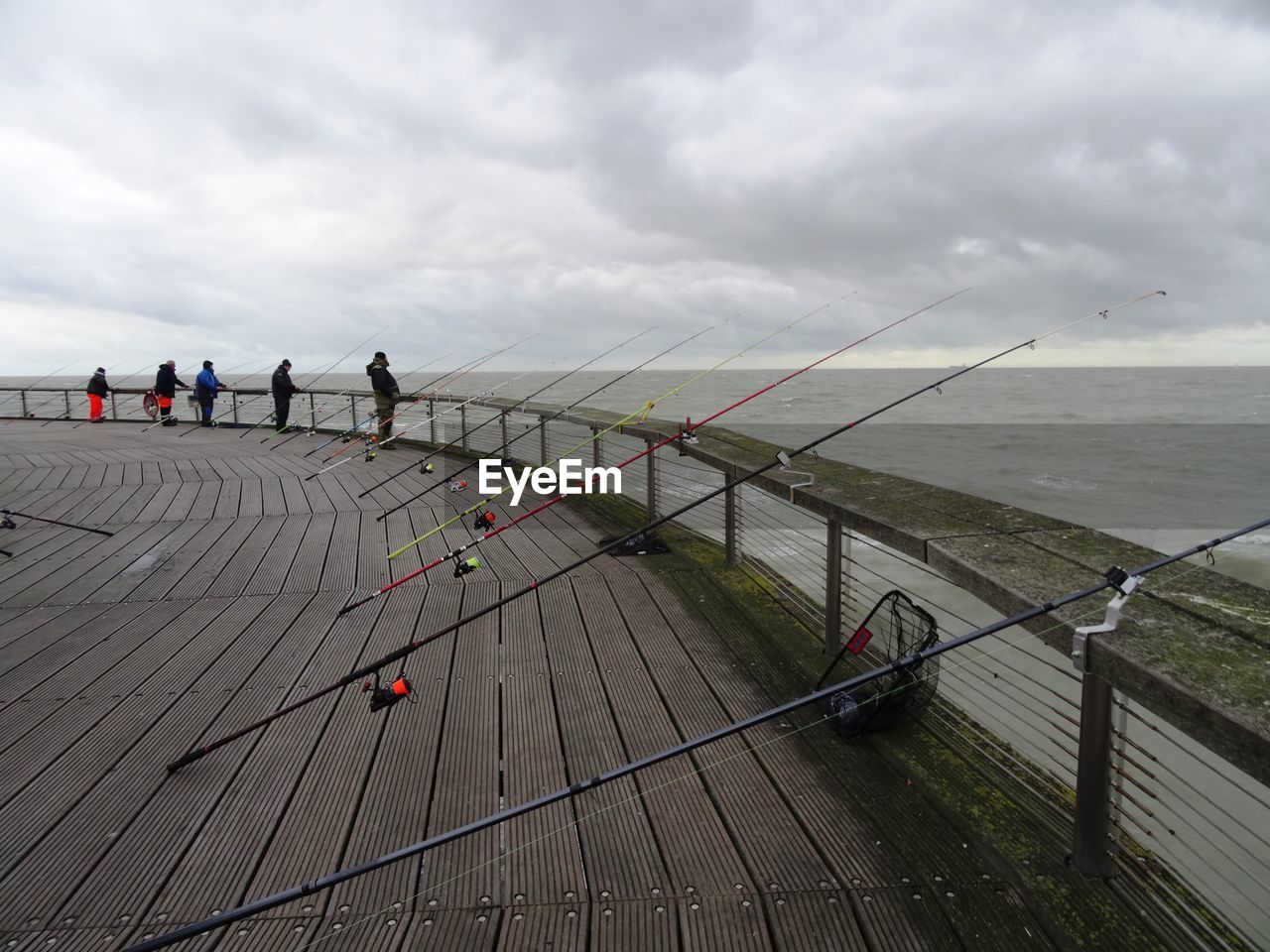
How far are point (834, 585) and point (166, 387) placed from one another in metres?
14.5

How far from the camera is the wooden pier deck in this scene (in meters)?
1.96

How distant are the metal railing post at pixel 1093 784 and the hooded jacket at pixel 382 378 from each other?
31.9ft

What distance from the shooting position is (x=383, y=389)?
34.4 ft

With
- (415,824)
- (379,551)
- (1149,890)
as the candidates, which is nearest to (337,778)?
(415,824)

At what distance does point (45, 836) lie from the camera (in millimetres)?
2297

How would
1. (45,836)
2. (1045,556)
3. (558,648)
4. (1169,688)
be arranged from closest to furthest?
(1169,688)
(45,836)
(1045,556)
(558,648)

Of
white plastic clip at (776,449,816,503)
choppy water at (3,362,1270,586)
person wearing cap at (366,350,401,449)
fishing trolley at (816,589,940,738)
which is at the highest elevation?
person wearing cap at (366,350,401,449)

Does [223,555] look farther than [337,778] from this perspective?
Yes

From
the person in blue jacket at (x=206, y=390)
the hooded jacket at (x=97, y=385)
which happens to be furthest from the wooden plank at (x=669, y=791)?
the hooded jacket at (x=97, y=385)

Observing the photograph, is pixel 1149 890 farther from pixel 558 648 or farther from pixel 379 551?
pixel 379 551

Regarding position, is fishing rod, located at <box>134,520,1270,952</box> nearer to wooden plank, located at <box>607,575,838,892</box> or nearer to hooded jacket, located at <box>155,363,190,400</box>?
wooden plank, located at <box>607,575,838,892</box>

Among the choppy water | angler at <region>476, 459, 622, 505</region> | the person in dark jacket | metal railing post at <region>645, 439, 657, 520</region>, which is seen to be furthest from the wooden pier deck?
the person in dark jacket

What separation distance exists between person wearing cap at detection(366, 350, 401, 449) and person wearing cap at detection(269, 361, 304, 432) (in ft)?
9.46

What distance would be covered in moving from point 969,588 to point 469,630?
2.42m
